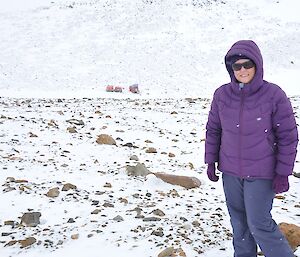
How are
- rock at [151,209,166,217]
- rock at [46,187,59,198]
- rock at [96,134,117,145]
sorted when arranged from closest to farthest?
rock at [151,209,166,217]
rock at [46,187,59,198]
rock at [96,134,117,145]

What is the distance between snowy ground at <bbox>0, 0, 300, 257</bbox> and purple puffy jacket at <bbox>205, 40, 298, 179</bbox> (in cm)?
141

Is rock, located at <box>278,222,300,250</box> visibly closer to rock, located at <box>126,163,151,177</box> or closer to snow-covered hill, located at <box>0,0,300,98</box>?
rock, located at <box>126,163,151,177</box>

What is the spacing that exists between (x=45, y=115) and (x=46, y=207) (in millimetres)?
7710

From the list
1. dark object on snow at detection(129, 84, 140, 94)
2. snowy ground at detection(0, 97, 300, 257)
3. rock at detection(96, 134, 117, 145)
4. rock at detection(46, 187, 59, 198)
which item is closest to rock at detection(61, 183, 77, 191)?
snowy ground at detection(0, 97, 300, 257)

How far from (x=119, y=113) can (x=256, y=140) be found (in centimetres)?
1109

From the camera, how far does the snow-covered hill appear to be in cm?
2395

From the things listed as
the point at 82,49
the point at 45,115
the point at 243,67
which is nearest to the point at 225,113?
the point at 243,67

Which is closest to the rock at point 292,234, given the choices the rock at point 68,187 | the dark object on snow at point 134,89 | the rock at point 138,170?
the rock at point 138,170

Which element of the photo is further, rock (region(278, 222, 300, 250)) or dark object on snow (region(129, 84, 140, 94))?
dark object on snow (region(129, 84, 140, 94))

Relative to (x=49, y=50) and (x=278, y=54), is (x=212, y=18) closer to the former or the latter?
(x=278, y=54)

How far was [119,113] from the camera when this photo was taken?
1422 centimetres

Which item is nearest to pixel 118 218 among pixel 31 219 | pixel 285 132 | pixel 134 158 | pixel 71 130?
pixel 31 219

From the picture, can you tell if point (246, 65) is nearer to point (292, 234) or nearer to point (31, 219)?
point (292, 234)

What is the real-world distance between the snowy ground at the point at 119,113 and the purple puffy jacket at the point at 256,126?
55.5 inches
